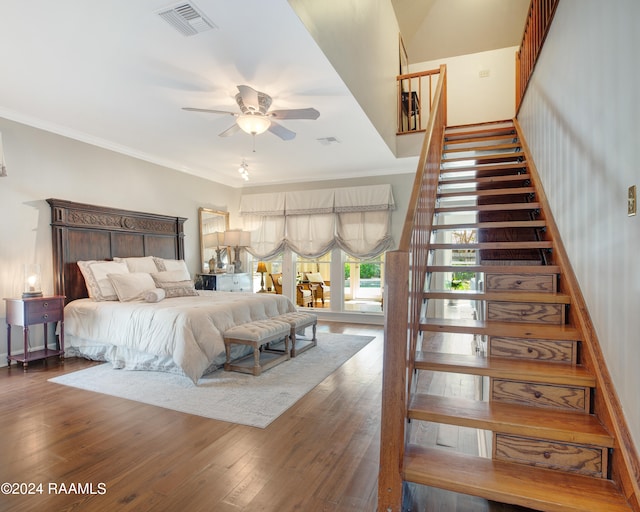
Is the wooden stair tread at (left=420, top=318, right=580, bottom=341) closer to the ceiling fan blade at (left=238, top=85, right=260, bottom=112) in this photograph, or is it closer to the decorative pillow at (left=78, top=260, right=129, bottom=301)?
the ceiling fan blade at (left=238, top=85, right=260, bottom=112)

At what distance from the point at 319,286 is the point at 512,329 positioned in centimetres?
513

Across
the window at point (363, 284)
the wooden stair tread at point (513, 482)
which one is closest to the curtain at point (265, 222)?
the window at point (363, 284)

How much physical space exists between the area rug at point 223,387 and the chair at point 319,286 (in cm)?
293

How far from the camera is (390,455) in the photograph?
5.09ft

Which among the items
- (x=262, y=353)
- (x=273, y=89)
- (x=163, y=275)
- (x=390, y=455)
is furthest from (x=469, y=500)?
(x=163, y=275)

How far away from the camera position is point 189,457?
2.19 meters

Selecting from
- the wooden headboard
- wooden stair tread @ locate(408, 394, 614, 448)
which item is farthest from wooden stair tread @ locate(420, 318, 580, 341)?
the wooden headboard

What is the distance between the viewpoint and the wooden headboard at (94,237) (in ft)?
14.2

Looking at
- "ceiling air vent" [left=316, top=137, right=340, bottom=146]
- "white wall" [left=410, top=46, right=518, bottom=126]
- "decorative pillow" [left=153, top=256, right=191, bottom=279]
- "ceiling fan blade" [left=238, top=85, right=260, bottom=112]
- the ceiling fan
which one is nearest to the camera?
"ceiling fan blade" [left=238, top=85, right=260, bottom=112]

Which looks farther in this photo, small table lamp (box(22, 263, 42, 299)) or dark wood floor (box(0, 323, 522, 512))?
small table lamp (box(22, 263, 42, 299))

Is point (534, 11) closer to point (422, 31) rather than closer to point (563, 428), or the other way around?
point (422, 31)

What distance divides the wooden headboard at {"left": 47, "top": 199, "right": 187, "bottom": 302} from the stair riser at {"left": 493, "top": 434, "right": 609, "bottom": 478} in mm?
4772

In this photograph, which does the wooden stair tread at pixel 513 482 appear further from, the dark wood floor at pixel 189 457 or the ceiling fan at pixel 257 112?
the ceiling fan at pixel 257 112

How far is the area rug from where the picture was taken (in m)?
2.85
